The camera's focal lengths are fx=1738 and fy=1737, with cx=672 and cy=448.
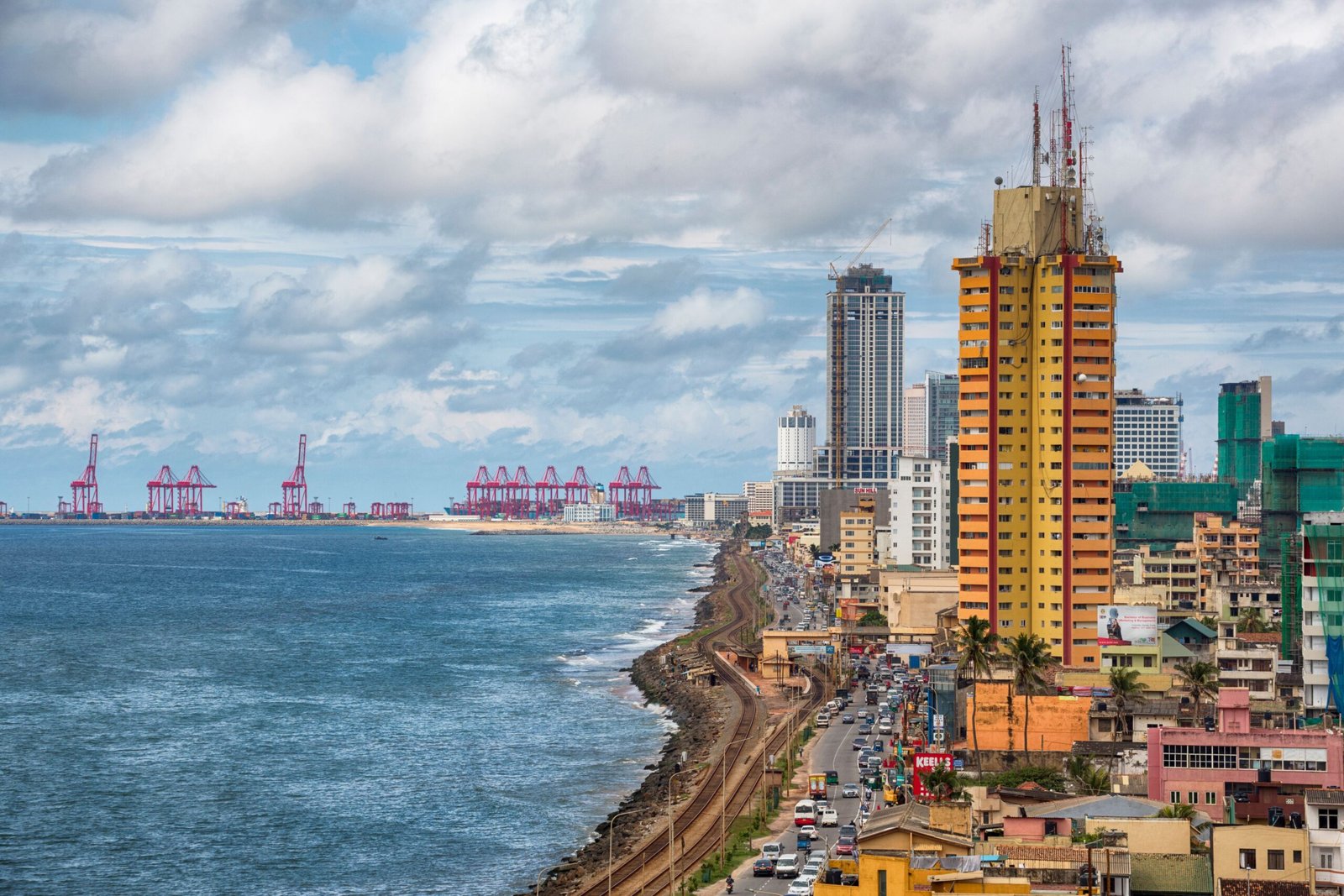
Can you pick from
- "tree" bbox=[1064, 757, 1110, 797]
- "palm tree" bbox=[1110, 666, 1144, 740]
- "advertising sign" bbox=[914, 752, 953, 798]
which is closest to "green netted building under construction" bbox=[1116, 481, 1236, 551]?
"palm tree" bbox=[1110, 666, 1144, 740]

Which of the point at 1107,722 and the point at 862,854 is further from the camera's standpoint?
the point at 1107,722

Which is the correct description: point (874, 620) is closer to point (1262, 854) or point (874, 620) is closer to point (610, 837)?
point (610, 837)

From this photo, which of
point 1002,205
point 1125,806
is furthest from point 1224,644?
point 1125,806

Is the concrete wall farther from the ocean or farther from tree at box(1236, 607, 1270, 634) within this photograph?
tree at box(1236, 607, 1270, 634)

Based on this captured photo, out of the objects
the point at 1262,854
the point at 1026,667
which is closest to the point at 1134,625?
the point at 1026,667

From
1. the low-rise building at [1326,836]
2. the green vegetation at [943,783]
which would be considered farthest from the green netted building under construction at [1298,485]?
the low-rise building at [1326,836]

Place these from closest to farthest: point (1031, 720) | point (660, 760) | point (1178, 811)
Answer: point (1178, 811) → point (1031, 720) → point (660, 760)

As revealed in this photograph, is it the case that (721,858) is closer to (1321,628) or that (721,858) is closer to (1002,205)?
(1321,628)
